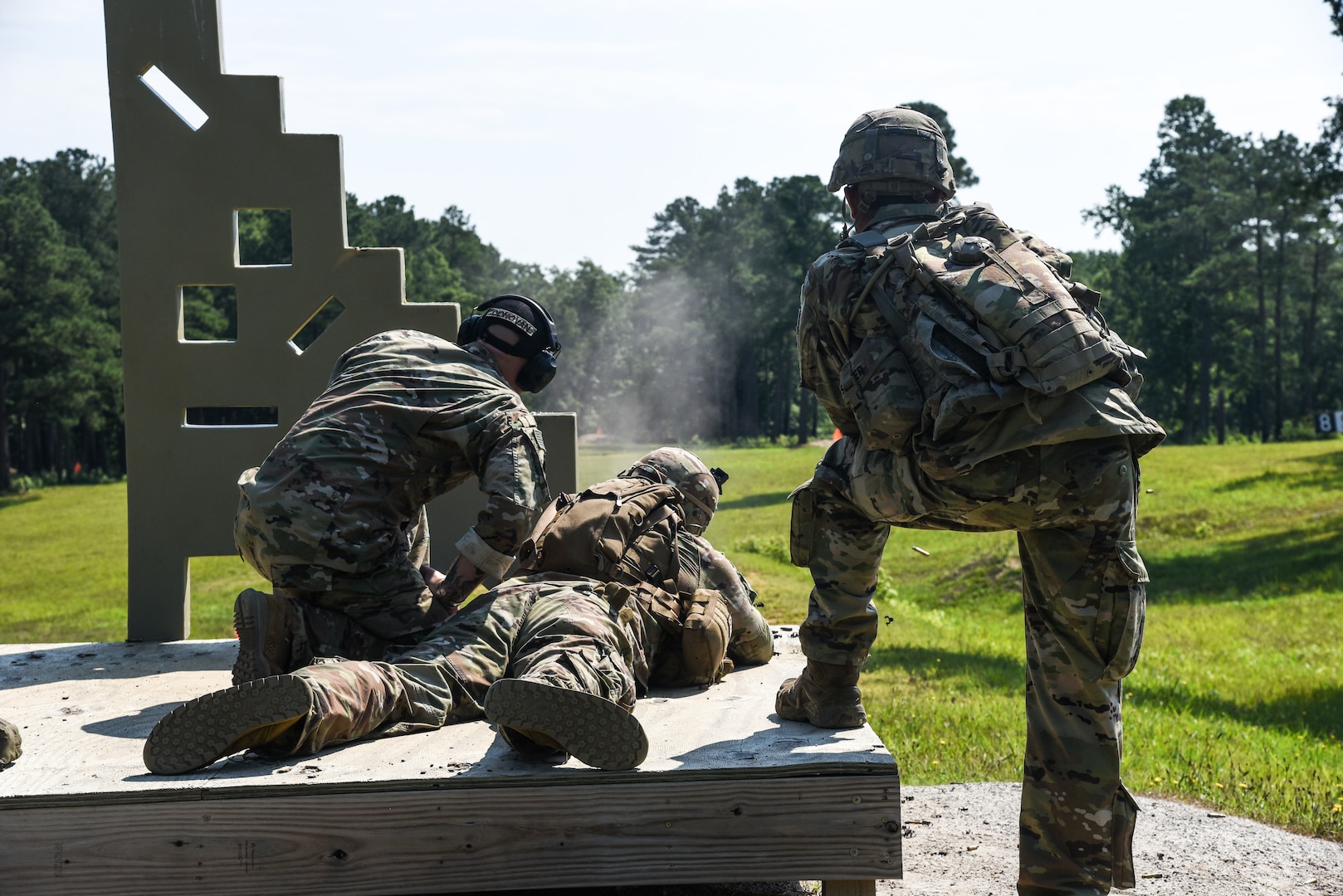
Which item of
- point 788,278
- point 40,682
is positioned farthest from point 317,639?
point 788,278

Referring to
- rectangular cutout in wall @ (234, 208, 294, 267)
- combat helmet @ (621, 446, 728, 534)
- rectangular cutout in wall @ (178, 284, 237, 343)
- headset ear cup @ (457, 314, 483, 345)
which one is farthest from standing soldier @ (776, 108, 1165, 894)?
rectangular cutout in wall @ (234, 208, 294, 267)

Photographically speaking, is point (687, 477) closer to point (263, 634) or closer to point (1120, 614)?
point (263, 634)

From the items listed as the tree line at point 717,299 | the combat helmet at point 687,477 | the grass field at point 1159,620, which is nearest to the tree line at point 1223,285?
Result: the tree line at point 717,299

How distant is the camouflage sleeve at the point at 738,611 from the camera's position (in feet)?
15.5

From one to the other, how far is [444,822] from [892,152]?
223cm

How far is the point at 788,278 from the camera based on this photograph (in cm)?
3609

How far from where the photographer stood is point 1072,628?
304cm

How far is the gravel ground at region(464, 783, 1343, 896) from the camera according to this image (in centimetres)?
384

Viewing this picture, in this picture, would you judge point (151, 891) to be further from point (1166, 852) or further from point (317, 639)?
point (1166, 852)

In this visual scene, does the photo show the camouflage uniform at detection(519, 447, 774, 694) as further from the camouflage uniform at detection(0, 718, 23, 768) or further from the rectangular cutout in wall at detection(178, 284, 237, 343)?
the rectangular cutout in wall at detection(178, 284, 237, 343)

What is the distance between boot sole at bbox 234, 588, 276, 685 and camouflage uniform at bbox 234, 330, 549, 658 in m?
0.17

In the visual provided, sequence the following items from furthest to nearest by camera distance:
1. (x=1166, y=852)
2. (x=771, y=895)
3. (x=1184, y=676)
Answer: (x=1184, y=676), (x=1166, y=852), (x=771, y=895)

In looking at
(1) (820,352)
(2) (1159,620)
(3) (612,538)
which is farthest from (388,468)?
(2) (1159,620)

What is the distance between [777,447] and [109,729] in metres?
34.6
